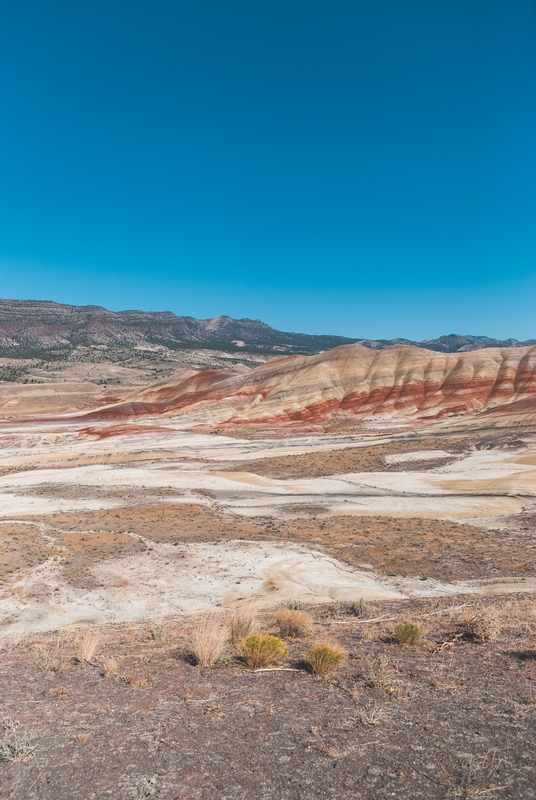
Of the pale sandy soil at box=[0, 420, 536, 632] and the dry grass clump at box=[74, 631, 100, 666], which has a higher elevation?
the dry grass clump at box=[74, 631, 100, 666]

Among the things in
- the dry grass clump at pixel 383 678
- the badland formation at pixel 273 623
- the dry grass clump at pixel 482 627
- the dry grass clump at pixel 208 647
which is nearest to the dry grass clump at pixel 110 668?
the badland formation at pixel 273 623

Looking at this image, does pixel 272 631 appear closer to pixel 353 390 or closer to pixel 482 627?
→ pixel 482 627

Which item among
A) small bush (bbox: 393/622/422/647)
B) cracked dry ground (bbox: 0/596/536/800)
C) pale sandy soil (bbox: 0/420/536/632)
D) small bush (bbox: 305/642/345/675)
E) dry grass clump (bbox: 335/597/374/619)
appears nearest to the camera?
cracked dry ground (bbox: 0/596/536/800)

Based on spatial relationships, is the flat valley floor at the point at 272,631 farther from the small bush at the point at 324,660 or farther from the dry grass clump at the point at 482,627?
the small bush at the point at 324,660

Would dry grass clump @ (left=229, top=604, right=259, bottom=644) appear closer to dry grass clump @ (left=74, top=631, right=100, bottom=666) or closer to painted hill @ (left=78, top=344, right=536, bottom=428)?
dry grass clump @ (left=74, top=631, right=100, bottom=666)

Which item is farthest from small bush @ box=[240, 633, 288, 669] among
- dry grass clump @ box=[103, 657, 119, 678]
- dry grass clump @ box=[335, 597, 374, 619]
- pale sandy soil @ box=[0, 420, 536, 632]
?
pale sandy soil @ box=[0, 420, 536, 632]

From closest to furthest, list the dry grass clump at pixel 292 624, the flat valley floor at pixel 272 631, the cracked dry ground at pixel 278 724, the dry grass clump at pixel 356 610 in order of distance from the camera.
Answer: the cracked dry ground at pixel 278 724 < the flat valley floor at pixel 272 631 < the dry grass clump at pixel 292 624 < the dry grass clump at pixel 356 610

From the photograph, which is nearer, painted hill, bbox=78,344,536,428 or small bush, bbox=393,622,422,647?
small bush, bbox=393,622,422,647
